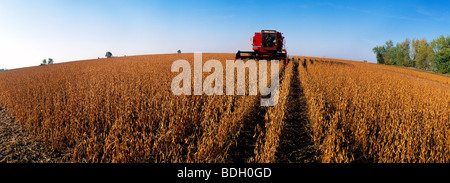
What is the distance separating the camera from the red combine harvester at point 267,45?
15.3m

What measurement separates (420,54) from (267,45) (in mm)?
53089

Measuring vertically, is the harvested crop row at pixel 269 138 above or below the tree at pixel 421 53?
below

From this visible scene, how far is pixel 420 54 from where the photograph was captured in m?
45.7

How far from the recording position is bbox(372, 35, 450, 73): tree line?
96.8 ft

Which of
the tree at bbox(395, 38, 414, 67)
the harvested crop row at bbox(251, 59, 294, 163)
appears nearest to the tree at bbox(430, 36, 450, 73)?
the tree at bbox(395, 38, 414, 67)

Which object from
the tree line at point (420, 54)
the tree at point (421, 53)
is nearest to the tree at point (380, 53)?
the tree line at point (420, 54)

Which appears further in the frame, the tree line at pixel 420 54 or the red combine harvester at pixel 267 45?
the tree line at pixel 420 54

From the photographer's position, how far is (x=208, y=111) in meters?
4.13

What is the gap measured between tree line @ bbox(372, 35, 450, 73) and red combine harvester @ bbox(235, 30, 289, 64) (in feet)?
101

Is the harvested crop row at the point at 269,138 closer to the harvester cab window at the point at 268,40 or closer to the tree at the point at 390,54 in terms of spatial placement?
the harvester cab window at the point at 268,40

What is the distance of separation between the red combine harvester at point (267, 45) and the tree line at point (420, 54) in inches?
1216

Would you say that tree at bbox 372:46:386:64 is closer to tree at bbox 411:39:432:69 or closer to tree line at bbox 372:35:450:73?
tree line at bbox 372:35:450:73

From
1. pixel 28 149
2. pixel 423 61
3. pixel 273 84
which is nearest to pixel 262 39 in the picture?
pixel 273 84
